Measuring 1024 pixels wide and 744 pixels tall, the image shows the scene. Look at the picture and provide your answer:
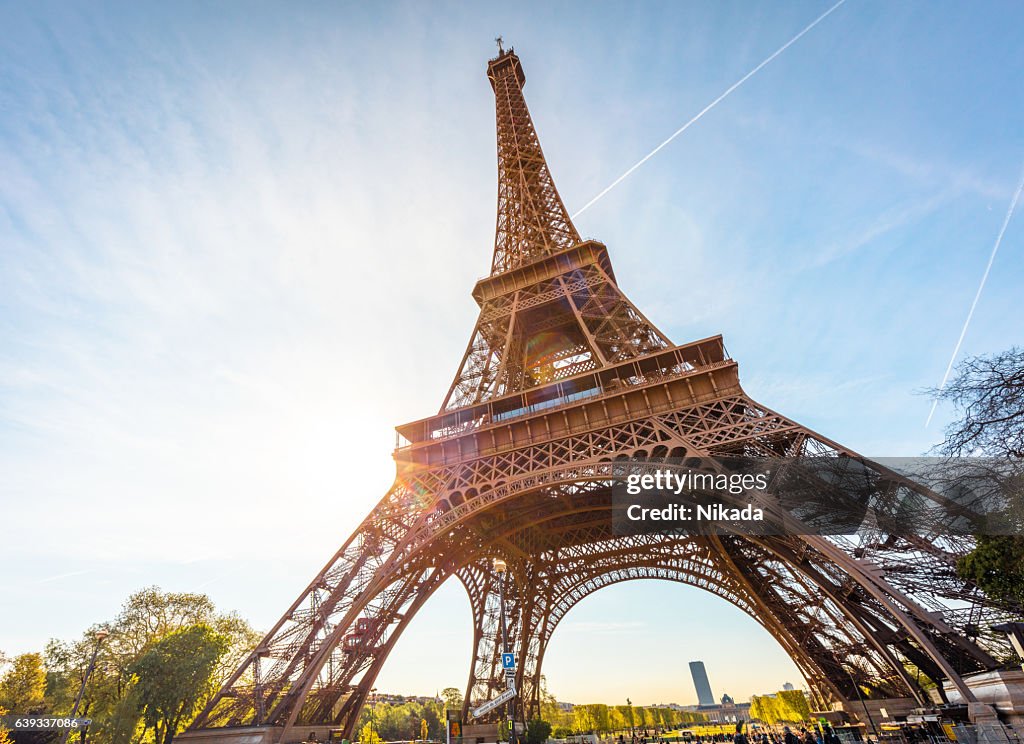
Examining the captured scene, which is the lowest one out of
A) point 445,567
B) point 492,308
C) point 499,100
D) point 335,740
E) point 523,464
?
point 335,740

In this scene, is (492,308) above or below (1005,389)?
above

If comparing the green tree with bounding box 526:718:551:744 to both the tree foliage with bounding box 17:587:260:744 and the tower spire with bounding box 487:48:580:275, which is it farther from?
the tower spire with bounding box 487:48:580:275

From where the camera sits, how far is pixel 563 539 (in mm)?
30344

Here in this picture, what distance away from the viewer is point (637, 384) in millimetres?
20047

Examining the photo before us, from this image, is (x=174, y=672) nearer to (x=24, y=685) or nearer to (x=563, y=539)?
(x=24, y=685)

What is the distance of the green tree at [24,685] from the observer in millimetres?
26500

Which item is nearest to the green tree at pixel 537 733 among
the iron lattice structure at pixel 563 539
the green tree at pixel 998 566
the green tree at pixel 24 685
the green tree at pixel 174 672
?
the iron lattice structure at pixel 563 539

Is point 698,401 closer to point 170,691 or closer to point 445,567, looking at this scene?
point 445,567

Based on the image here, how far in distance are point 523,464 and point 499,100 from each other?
112 ft

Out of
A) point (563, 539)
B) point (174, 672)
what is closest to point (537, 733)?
point (563, 539)

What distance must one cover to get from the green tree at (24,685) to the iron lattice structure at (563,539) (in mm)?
10223

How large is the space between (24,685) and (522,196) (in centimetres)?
4009

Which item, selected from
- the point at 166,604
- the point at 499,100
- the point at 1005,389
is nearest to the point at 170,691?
the point at 166,604

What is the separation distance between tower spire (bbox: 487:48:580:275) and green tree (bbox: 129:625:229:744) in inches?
951
